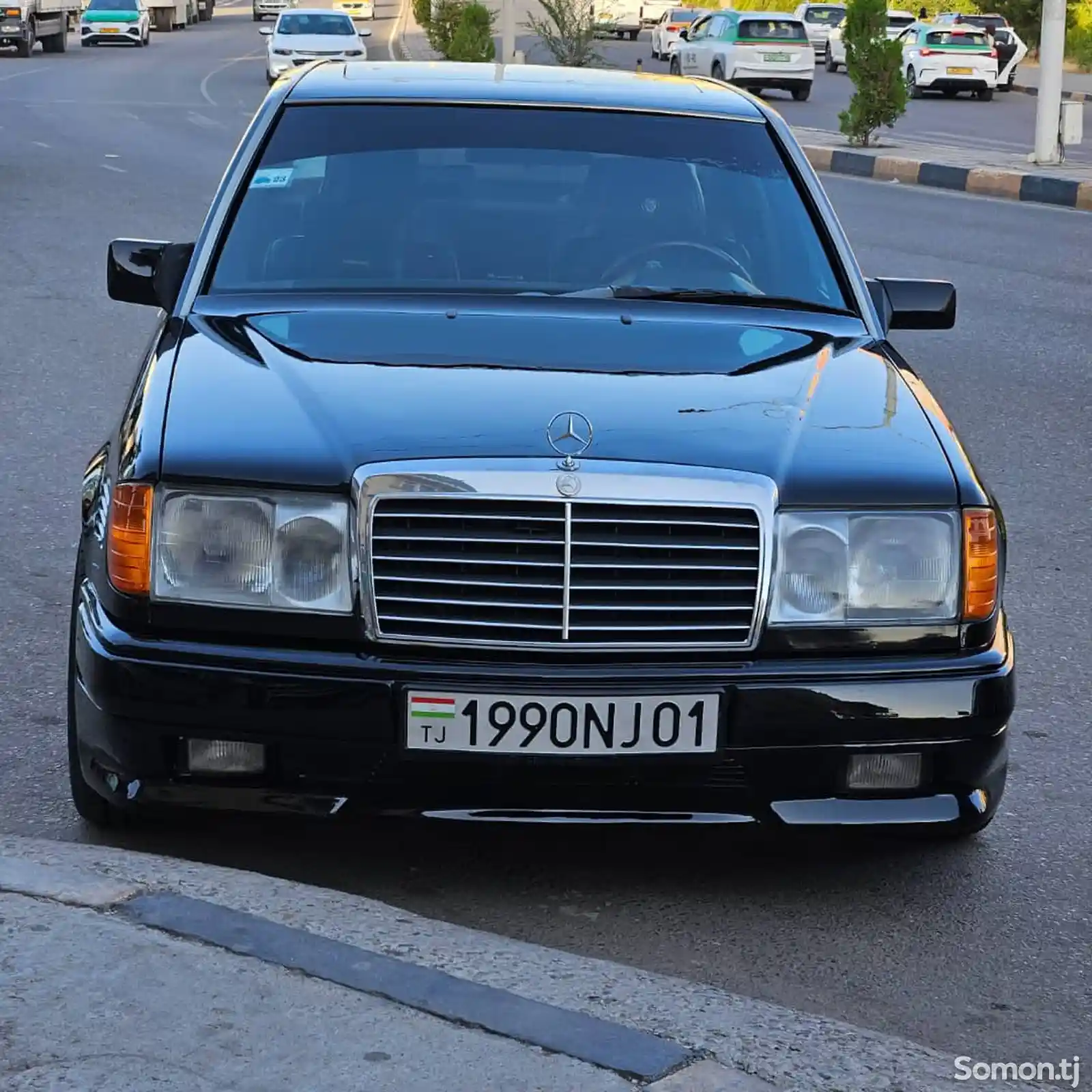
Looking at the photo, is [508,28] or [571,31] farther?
[571,31]

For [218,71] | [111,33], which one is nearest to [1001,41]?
[218,71]

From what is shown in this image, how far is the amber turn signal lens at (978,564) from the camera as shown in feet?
11.9

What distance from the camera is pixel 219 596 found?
3527 millimetres

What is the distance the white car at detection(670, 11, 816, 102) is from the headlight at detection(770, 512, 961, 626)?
3526 centimetres

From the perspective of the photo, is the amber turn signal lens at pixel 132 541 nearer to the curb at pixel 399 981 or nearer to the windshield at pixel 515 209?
the curb at pixel 399 981

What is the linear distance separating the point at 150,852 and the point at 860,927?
135 cm

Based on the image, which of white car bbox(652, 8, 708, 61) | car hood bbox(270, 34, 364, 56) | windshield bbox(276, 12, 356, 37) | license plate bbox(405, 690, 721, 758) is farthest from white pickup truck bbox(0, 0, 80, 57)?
license plate bbox(405, 690, 721, 758)

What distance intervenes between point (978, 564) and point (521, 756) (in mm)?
908

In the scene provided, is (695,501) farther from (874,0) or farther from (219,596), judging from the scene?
(874,0)

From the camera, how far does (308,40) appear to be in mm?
41344

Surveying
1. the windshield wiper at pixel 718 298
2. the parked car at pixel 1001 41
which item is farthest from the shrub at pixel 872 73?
the windshield wiper at pixel 718 298

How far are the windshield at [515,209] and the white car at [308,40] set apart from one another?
35729 millimetres

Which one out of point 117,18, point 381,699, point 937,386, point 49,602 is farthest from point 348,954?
point 117,18

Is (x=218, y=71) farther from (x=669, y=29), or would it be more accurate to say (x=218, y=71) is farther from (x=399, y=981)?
(x=399, y=981)
